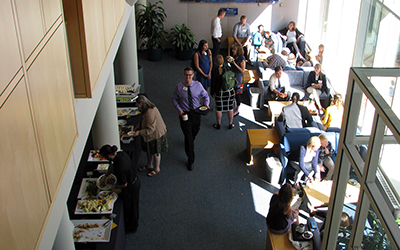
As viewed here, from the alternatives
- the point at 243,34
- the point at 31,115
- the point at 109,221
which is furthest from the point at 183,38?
the point at 31,115

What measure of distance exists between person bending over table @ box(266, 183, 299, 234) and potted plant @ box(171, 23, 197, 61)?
8.84 m

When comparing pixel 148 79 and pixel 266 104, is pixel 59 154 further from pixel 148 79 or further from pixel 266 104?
pixel 148 79

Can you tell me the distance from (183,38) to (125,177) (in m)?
8.69

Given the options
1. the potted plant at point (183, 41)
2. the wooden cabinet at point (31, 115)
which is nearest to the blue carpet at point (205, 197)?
the wooden cabinet at point (31, 115)

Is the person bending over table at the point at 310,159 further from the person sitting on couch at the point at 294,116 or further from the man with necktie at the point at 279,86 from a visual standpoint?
the man with necktie at the point at 279,86

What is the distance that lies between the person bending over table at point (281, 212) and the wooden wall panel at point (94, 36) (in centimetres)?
285

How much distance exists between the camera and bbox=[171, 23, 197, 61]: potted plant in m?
→ 13.1

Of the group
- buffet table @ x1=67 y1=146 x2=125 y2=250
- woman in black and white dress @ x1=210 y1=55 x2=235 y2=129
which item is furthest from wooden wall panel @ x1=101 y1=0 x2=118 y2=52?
woman in black and white dress @ x1=210 y1=55 x2=235 y2=129

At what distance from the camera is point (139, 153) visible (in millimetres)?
7730

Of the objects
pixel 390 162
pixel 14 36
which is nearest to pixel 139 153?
pixel 390 162

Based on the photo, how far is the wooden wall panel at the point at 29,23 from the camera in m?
1.81

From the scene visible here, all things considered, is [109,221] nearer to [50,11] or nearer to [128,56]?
[50,11]

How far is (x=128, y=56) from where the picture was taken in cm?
958

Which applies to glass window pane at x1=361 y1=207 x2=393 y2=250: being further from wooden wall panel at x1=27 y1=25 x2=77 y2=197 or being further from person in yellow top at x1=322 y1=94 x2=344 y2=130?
person in yellow top at x1=322 y1=94 x2=344 y2=130
